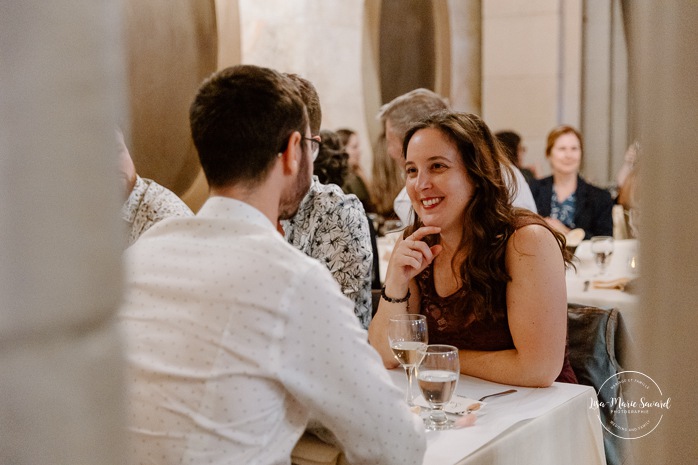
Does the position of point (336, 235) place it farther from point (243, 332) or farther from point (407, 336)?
point (243, 332)

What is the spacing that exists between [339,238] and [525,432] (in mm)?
1082

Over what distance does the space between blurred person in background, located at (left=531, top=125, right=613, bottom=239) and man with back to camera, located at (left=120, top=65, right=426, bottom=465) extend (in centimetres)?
404

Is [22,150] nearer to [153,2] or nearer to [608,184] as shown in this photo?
[153,2]

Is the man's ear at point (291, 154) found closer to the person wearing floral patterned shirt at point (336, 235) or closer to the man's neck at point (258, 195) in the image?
the man's neck at point (258, 195)

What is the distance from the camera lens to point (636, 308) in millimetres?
1015

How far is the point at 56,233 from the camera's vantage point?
2.26ft

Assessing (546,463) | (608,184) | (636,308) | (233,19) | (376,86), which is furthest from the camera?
(608,184)

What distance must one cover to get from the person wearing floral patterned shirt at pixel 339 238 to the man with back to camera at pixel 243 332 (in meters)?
1.16

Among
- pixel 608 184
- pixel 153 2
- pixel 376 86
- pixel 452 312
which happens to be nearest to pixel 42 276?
pixel 452 312

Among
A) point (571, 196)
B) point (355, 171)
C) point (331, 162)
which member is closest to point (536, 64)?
point (355, 171)

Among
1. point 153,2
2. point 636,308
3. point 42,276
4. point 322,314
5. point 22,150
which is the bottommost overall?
point 322,314

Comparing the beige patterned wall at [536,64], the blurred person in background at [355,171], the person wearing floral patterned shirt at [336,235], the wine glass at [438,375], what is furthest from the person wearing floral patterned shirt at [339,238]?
the beige patterned wall at [536,64]

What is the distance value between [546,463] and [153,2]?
334 centimetres

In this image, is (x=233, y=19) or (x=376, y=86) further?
(x=376, y=86)
